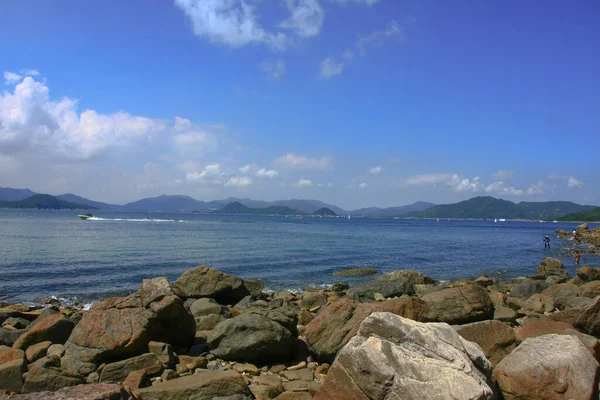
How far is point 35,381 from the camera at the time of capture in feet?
27.7

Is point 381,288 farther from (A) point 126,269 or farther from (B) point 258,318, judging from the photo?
(A) point 126,269

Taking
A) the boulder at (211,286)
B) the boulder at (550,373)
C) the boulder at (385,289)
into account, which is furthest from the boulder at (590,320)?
the boulder at (211,286)

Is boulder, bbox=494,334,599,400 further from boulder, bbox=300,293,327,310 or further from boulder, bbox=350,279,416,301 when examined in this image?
boulder, bbox=350,279,416,301

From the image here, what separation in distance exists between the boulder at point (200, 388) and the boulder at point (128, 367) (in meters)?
1.52

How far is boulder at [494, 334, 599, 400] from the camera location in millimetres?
6798

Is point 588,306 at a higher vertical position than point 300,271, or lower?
higher

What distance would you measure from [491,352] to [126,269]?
27.2 metres

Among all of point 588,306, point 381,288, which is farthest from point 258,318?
point 381,288

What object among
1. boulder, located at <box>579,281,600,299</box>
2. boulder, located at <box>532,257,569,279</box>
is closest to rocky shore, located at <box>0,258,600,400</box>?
boulder, located at <box>579,281,600,299</box>

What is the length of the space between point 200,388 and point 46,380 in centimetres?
339

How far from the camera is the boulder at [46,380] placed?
8422 millimetres

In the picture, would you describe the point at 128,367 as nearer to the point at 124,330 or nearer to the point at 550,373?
the point at 124,330

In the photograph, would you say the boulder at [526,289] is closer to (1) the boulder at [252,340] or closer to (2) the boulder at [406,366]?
(1) the boulder at [252,340]

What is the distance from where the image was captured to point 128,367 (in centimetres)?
934
